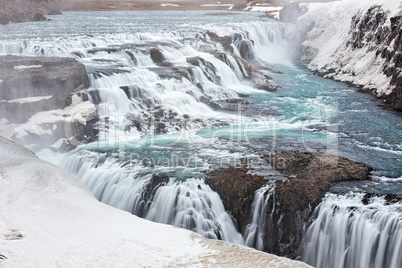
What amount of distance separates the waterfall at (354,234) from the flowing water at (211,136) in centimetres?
2

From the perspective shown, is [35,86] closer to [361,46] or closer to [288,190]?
Result: [288,190]

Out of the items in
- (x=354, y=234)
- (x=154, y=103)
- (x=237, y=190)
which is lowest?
(x=354, y=234)

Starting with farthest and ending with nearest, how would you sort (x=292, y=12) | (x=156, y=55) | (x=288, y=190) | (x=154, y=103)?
(x=292, y=12)
(x=156, y=55)
(x=154, y=103)
(x=288, y=190)

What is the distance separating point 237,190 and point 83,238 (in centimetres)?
498

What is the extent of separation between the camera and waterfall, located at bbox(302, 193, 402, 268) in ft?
33.0

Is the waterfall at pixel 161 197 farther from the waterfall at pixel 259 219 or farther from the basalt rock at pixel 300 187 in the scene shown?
the basalt rock at pixel 300 187

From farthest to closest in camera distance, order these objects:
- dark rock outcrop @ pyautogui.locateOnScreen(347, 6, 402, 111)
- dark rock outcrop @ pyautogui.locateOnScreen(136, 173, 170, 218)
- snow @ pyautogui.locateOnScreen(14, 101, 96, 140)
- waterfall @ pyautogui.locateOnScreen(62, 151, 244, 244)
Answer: dark rock outcrop @ pyautogui.locateOnScreen(347, 6, 402, 111) → snow @ pyautogui.locateOnScreen(14, 101, 96, 140) → dark rock outcrop @ pyautogui.locateOnScreen(136, 173, 170, 218) → waterfall @ pyautogui.locateOnScreen(62, 151, 244, 244)

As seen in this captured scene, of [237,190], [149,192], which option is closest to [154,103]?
[149,192]

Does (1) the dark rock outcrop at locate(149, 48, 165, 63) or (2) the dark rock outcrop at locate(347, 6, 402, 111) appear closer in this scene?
(2) the dark rock outcrop at locate(347, 6, 402, 111)

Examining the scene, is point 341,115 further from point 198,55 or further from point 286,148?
point 198,55

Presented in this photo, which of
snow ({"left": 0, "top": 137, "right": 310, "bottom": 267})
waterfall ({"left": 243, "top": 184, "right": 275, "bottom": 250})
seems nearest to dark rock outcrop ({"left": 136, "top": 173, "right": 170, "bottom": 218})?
snow ({"left": 0, "top": 137, "right": 310, "bottom": 267})

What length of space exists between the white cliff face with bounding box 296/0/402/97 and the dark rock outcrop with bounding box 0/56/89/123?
15.9 meters

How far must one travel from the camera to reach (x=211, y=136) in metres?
17.2

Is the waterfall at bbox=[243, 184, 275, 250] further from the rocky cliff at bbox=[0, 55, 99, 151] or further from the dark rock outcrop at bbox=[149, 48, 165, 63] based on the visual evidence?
the dark rock outcrop at bbox=[149, 48, 165, 63]
